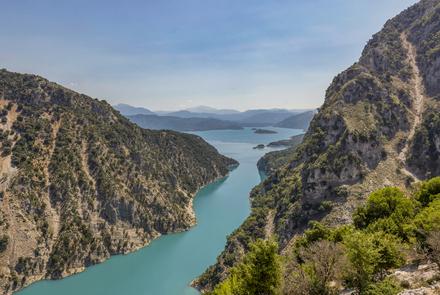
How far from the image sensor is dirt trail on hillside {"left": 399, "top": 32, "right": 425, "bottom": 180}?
349ft

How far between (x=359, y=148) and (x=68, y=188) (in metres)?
93.0

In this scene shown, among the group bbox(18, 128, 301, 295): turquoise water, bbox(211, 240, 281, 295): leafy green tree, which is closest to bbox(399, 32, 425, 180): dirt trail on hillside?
bbox(18, 128, 301, 295): turquoise water

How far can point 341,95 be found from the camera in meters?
123

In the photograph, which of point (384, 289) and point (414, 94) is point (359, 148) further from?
point (384, 289)

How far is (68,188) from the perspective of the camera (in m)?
118

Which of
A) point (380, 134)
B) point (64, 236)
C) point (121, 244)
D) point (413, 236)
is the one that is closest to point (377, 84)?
point (380, 134)

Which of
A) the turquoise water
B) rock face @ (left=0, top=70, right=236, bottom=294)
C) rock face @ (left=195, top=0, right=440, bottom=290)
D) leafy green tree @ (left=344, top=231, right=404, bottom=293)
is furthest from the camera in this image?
rock face @ (left=0, top=70, right=236, bottom=294)

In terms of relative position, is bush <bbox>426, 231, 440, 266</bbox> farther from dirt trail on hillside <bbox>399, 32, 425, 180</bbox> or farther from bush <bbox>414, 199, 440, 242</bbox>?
dirt trail on hillside <bbox>399, 32, 425, 180</bbox>

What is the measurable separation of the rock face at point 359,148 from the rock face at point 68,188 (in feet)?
125

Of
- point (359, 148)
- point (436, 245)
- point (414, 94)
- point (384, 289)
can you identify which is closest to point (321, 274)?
point (384, 289)

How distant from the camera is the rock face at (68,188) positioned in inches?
3986

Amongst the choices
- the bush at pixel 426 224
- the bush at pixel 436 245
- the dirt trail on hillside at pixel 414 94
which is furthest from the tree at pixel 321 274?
the dirt trail on hillside at pixel 414 94

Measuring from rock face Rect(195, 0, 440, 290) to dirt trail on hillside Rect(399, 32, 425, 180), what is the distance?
0.30 m

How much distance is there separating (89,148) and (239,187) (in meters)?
91.2
